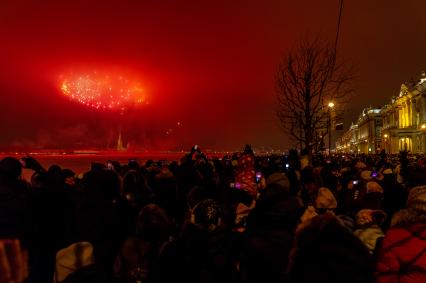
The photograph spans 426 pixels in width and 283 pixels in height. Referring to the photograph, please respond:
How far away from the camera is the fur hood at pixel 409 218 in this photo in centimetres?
A: 305

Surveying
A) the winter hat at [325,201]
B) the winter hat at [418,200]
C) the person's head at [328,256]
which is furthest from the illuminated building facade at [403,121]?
the person's head at [328,256]

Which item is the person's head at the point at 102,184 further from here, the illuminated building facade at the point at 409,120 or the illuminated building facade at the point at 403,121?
the illuminated building facade at the point at 409,120

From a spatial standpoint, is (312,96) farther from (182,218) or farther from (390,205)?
(182,218)

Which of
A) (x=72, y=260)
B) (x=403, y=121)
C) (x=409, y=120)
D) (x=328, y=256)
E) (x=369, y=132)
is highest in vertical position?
(x=369, y=132)

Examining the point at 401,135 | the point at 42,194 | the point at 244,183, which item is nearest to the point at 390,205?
the point at 244,183

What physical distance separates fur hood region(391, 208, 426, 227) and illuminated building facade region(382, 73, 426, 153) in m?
88.6

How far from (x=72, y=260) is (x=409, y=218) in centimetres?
248

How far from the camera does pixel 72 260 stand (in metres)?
3.09

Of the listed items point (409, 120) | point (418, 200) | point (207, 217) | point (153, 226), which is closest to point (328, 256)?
point (418, 200)

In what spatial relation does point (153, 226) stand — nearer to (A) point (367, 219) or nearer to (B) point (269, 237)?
(B) point (269, 237)

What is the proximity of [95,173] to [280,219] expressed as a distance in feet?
7.06

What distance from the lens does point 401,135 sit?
94.7 m

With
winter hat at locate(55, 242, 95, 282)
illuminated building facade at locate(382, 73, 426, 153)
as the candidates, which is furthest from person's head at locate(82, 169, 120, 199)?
illuminated building facade at locate(382, 73, 426, 153)

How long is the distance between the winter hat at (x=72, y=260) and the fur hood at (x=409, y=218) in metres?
2.29
